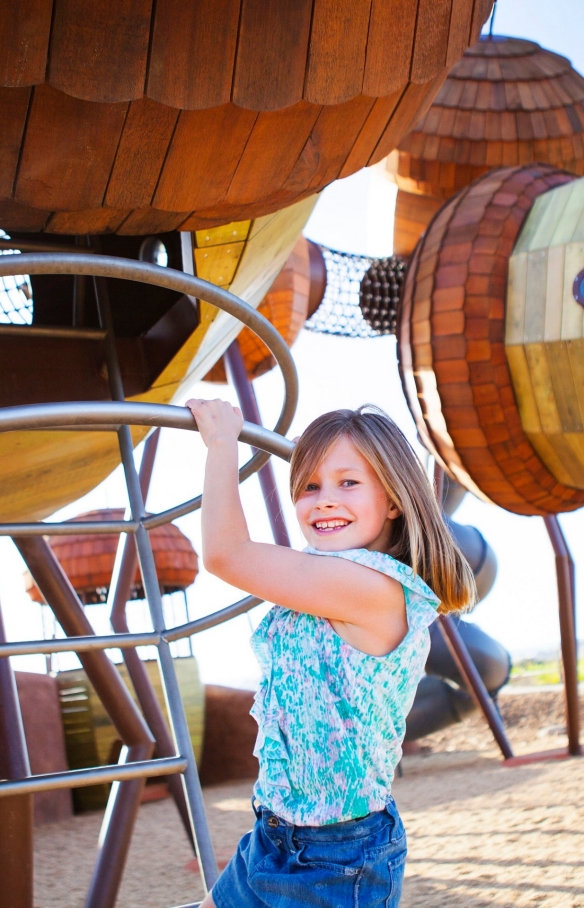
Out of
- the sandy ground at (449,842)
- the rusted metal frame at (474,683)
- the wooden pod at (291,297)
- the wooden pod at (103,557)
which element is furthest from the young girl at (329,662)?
the wooden pod at (103,557)

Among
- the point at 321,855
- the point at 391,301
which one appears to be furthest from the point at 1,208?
the point at 391,301

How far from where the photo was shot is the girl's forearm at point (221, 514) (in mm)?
1123

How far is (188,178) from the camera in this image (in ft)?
4.50

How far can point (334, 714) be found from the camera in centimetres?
111

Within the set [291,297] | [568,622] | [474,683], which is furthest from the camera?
[474,683]

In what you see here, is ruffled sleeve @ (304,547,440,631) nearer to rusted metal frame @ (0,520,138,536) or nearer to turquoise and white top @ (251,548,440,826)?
turquoise and white top @ (251,548,440,826)

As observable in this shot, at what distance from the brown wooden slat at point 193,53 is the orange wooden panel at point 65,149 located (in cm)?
7

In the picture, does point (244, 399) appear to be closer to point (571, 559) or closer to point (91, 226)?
point (571, 559)

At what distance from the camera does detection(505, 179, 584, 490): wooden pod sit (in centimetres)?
360

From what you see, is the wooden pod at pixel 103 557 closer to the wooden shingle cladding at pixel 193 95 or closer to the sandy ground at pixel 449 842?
the sandy ground at pixel 449 842

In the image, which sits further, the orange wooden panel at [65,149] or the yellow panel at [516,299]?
the yellow panel at [516,299]

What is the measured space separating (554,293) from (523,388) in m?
0.41

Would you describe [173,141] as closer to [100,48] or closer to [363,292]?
[100,48]

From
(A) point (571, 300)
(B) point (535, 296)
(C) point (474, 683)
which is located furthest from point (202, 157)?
(C) point (474, 683)
